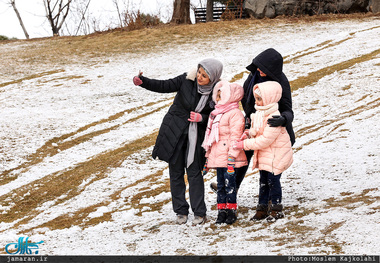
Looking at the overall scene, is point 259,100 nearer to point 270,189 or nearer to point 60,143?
point 270,189

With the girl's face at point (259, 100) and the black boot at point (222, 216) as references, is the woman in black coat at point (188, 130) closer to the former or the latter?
the black boot at point (222, 216)

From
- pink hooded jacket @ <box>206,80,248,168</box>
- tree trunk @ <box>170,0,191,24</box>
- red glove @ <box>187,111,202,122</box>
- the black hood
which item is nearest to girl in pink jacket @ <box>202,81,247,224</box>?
pink hooded jacket @ <box>206,80,248,168</box>

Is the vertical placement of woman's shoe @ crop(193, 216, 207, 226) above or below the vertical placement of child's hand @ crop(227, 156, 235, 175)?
below

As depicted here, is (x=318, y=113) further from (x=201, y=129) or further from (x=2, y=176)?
(x=2, y=176)

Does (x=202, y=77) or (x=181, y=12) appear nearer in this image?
(x=202, y=77)

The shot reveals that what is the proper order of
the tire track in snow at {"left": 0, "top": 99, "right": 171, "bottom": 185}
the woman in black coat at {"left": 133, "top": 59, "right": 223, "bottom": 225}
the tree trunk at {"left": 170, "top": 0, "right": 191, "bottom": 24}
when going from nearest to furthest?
the woman in black coat at {"left": 133, "top": 59, "right": 223, "bottom": 225} < the tire track in snow at {"left": 0, "top": 99, "right": 171, "bottom": 185} < the tree trunk at {"left": 170, "top": 0, "right": 191, "bottom": 24}

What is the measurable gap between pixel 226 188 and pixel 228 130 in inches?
25.4

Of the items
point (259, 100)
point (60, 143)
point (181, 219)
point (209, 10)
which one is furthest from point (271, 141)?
point (209, 10)

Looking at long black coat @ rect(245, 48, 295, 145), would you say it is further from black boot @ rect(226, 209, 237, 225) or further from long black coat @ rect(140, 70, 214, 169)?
black boot @ rect(226, 209, 237, 225)

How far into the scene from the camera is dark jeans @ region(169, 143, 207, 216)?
4.62m

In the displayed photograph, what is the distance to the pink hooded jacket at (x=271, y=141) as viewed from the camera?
13.4 ft

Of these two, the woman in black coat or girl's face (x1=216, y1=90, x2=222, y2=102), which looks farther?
the woman in black coat

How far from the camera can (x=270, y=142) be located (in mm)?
4094

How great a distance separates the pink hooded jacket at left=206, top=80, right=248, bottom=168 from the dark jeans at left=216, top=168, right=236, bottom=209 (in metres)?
0.13
